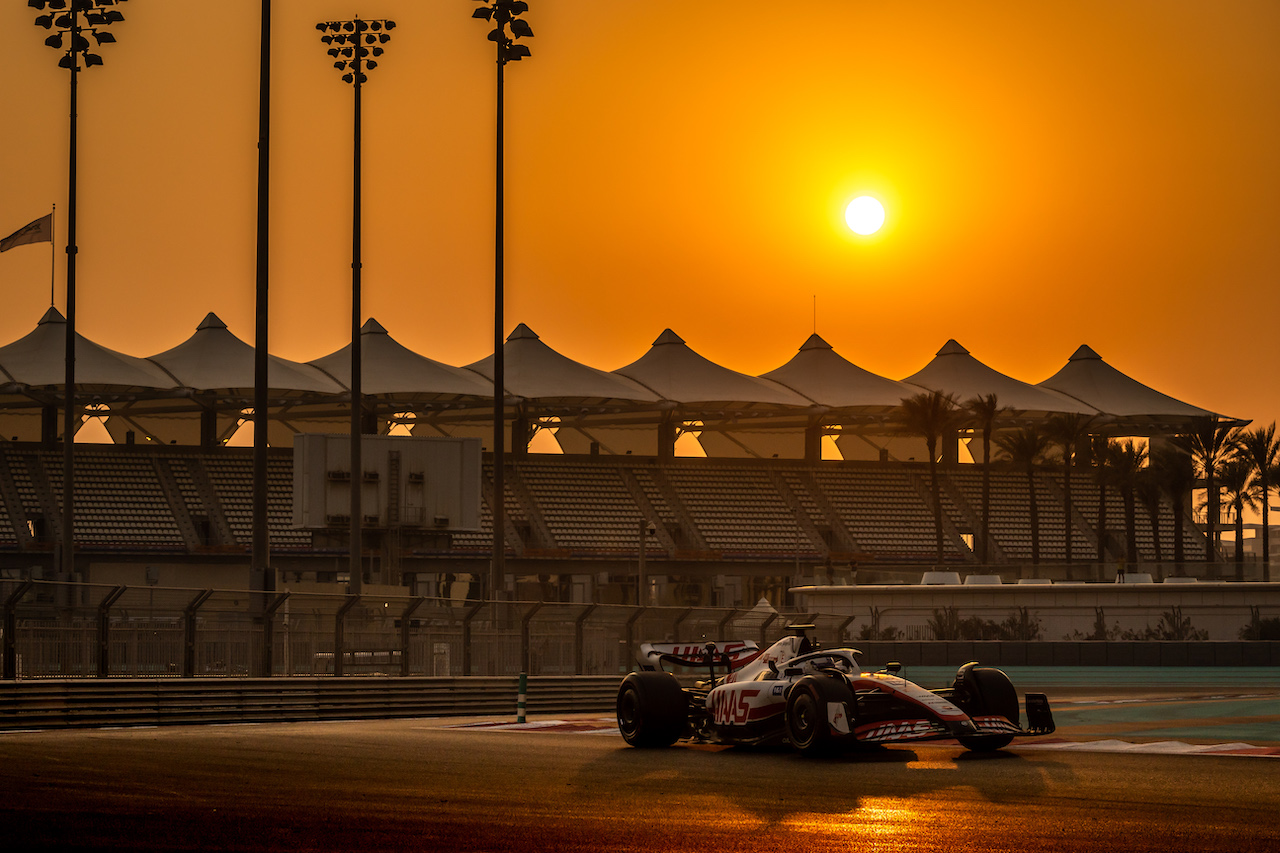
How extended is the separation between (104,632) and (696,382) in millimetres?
45102

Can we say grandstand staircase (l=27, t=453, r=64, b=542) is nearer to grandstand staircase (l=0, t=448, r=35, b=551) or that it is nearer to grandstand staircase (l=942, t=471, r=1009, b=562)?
grandstand staircase (l=0, t=448, r=35, b=551)

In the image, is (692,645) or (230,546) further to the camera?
(230,546)

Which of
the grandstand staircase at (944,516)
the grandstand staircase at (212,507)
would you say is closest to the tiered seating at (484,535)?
the grandstand staircase at (212,507)

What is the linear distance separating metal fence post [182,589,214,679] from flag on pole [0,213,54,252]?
17117 millimetres

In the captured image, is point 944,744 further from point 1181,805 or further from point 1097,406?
point 1097,406

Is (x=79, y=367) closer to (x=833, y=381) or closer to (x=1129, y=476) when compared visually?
(x=833, y=381)

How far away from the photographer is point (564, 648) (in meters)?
29.9

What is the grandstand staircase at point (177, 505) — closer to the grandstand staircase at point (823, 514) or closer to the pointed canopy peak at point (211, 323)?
the pointed canopy peak at point (211, 323)

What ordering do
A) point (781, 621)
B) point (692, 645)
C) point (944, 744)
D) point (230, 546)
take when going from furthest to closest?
point (230, 546) → point (781, 621) → point (692, 645) → point (944, 744)

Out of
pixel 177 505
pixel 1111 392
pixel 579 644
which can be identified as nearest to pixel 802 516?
pixel 1111 392

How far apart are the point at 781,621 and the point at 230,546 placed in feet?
103

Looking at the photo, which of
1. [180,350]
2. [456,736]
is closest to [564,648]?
[456,736]

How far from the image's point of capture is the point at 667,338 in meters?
70.3

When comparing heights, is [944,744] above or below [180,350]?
below
